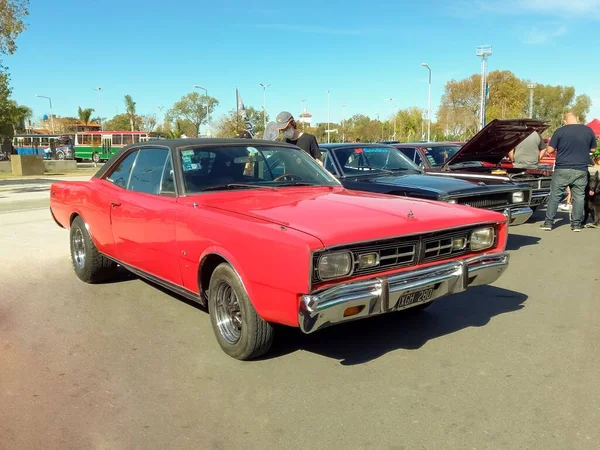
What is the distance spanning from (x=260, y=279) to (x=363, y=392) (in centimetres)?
90

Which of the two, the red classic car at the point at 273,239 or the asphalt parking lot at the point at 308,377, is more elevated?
the red classic car at the point at 273,239

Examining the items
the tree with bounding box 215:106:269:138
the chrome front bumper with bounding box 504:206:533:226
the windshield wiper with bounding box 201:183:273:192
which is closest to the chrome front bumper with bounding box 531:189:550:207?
the chrome front bumper with bounding box 504:206:533:226

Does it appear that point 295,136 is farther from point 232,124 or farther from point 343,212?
point 232,124

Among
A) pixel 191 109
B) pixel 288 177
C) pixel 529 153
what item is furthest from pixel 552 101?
pixel 288 177

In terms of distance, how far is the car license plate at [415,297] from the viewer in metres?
3.33

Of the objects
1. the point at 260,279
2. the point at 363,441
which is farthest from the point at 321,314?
the point at 363,441

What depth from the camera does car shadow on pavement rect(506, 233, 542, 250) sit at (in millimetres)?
7735

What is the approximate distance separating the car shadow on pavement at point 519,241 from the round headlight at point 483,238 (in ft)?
12.6

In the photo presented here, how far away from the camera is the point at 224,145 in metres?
4.62

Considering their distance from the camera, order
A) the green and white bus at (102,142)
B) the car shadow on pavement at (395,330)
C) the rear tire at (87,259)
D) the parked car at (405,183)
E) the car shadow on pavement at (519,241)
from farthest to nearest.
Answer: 1. the green and white bus at (102,142)
2. the car shadow on pavement at (519,241)
3. the parked car at (405,183)
4. the rear tire at (87,259)
5. the car shadow on pavement at (395,330)

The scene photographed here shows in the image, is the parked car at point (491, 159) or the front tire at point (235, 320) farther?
the parked car at point (491, 159)

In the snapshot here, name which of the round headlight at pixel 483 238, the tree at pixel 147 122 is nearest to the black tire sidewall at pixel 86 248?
the round headlight at pixel 483 238

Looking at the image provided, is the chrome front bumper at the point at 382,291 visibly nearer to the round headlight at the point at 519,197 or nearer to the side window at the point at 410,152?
the round headlight at the point at 519,197

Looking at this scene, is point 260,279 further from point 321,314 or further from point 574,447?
point 574,447
